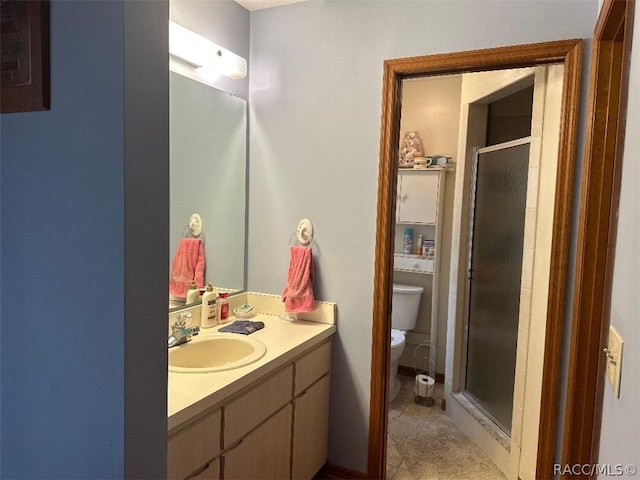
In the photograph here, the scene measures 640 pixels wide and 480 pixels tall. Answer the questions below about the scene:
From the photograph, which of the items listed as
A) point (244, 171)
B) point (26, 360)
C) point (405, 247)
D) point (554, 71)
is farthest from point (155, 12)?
point (405, 247)

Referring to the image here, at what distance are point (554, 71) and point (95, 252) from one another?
2111 millimetres

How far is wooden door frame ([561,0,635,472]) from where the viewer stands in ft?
4.98

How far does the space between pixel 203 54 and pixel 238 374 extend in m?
1.38

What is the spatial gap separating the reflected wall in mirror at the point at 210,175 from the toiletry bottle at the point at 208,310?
0.34 ft

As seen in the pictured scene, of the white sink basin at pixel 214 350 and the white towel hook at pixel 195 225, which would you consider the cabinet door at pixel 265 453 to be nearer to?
the white sink basin at pixel 214 350

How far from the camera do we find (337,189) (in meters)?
2.16

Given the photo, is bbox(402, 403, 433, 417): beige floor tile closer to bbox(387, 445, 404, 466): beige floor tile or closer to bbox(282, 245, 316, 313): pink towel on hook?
bbox(387, 445, 404, 466): beige floor tile

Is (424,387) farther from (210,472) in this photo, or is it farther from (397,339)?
(210,472)

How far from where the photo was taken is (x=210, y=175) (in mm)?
2197

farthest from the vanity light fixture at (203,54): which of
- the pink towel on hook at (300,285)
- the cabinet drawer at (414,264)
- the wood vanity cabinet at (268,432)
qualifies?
the cabinet drawer at (414,264)

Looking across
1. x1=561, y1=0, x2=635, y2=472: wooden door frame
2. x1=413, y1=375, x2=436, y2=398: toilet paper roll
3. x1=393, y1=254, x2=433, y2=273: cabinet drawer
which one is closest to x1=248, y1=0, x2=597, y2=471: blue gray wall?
x1=561, y1=0, x2=635, y2=472: wooden door frame

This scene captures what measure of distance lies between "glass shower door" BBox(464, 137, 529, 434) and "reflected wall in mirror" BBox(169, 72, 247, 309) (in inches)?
59.3

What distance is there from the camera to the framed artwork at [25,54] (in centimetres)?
85

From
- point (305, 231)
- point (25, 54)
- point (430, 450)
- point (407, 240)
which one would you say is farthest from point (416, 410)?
point (25, 54)
